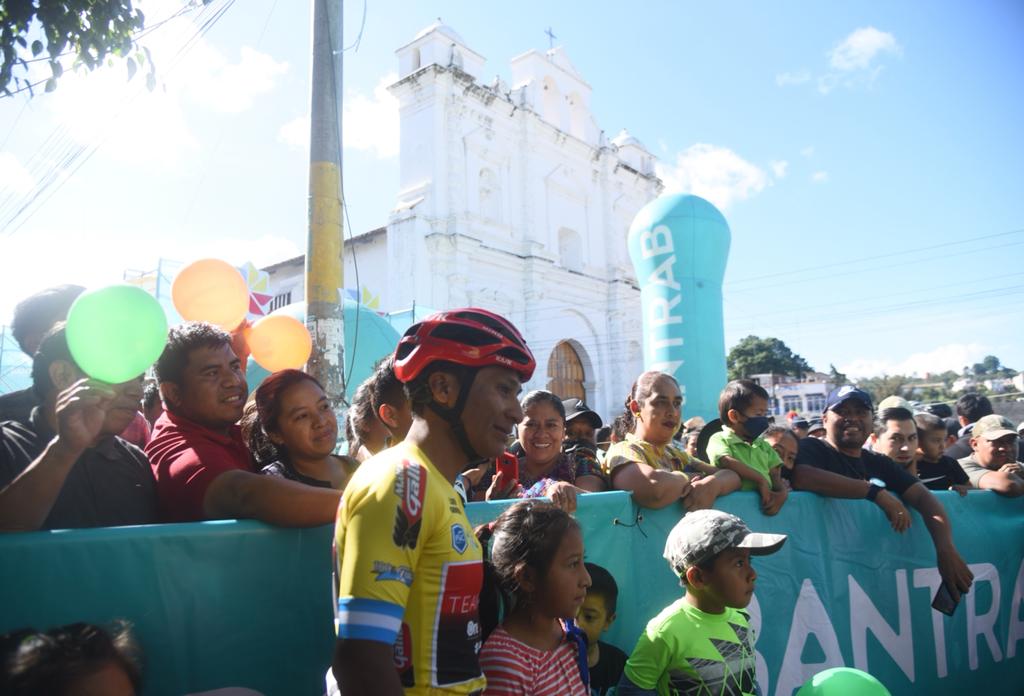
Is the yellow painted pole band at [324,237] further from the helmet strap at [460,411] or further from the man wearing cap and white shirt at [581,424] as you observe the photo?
the helmet strap at [460,411]

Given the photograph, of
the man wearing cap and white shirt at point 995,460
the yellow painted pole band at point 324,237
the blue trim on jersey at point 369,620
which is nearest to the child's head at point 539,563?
the blue trim on jersey at point 369,620

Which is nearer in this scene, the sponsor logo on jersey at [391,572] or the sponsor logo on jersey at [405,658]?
the sponsor logo on jersey at [391,572]

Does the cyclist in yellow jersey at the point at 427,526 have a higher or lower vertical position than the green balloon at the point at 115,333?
lower

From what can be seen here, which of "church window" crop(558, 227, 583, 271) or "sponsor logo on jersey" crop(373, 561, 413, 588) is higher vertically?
"church window" crop(558, 227, 583, 271)

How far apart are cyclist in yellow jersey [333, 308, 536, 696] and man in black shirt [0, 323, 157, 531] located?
2.66ft

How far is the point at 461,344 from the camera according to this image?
5.25ft

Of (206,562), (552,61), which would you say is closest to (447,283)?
(552,61)

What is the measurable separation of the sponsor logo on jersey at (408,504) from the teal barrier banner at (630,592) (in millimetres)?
735

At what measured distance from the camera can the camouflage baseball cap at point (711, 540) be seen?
2.43 m

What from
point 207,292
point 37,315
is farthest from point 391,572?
point 207,292

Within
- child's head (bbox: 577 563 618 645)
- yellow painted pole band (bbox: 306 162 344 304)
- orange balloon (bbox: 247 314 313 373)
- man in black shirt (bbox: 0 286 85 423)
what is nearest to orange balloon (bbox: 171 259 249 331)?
orange balloon (bbox: 247 314 313 373)

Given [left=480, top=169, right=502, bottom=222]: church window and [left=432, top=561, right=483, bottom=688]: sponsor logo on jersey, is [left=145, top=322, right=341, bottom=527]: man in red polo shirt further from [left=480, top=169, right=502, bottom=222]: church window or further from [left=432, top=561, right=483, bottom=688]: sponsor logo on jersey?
[left=480, top=169, right=502, bottom=222]: church window

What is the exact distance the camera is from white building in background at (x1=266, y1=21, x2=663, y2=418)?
62.8 feet

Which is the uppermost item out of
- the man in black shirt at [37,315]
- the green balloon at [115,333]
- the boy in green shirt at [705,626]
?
the man in black shirt at [37,315]
